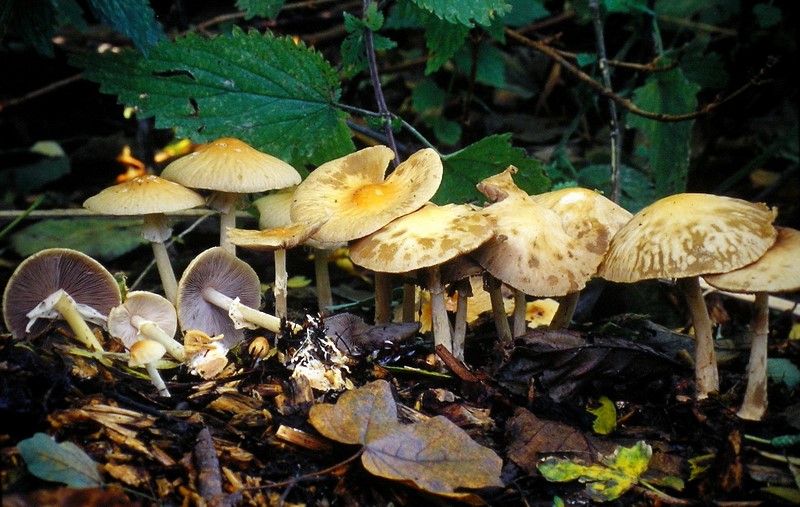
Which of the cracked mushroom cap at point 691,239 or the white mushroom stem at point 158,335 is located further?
the white mushroom stem at point 158,335

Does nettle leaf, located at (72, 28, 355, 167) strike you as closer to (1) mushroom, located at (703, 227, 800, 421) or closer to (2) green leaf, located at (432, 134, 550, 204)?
(2) green leaf, located at (432, 134, 550, 204)

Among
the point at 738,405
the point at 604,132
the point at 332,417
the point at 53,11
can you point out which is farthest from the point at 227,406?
the point at 604,132

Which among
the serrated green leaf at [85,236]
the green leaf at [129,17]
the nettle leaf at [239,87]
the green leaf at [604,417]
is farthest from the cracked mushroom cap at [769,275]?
the serrated green leaf at [85,236]

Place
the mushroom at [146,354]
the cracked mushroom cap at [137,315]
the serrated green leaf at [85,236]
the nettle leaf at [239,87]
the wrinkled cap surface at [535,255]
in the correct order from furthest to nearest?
the serrated green leaf at [85,236], the nettle leaf at [239,87], the cracked mushroom cap at [137,315], the wrinkled cap surface at [535,255], the mushroom at [146,354]

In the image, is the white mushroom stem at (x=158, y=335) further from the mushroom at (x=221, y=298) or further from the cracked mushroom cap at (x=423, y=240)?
the cracked mushroom cap at (x=423, y=240)

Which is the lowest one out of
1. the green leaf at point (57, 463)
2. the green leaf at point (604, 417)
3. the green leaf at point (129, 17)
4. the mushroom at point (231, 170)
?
the green leaf at point (604, 417)

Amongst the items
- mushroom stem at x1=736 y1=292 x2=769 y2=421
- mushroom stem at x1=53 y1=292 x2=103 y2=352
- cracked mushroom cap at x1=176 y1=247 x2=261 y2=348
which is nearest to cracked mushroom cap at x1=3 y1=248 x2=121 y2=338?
mushroom stem at x1=53 y1=292 x2=103 y2=352

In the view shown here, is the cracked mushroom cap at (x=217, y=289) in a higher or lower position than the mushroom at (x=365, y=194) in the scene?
lower
